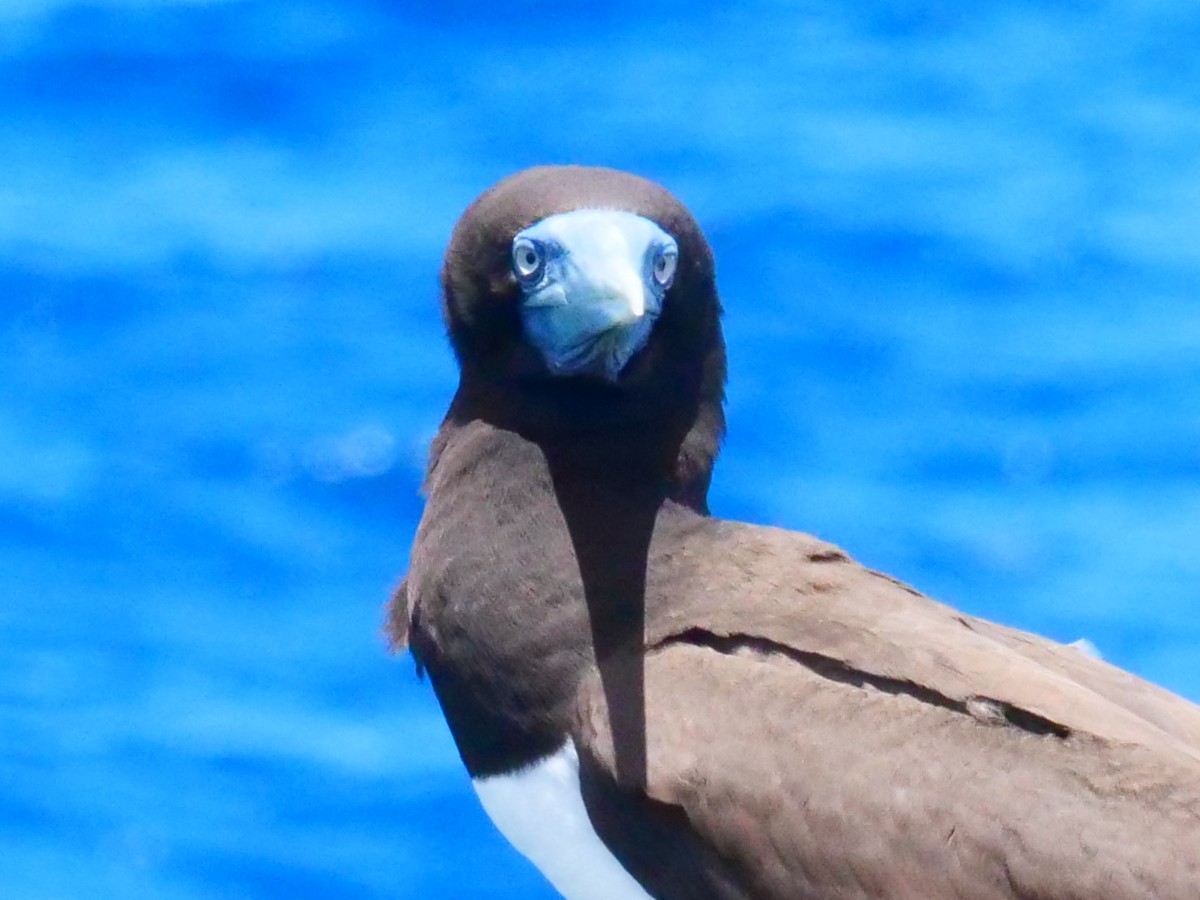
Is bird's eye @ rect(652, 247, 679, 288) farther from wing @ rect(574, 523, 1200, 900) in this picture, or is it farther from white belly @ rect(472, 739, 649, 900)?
white belly @ rect(472, 739, 649, 900)

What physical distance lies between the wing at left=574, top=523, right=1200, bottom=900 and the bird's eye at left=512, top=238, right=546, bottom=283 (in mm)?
525

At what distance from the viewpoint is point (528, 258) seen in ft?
11.6

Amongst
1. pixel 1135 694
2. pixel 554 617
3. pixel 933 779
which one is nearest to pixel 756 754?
pixel 933 779

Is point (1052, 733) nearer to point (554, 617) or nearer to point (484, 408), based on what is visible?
point (554, 617)

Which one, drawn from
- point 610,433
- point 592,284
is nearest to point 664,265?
point 592,284

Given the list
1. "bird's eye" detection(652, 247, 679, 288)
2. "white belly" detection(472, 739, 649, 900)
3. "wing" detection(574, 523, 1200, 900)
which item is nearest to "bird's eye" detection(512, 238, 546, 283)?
"bird's eye" detection(652, 247, 679, 288)

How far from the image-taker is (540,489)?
11.9 ft

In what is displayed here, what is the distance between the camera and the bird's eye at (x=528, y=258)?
3.50 m

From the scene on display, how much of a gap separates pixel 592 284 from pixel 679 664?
0.57 m

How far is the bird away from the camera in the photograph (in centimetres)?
308

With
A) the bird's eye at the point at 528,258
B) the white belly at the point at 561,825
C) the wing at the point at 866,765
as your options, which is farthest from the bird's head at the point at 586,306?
the white belly at the point at 561,825

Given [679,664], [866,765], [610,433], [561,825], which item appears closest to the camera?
[866,765]

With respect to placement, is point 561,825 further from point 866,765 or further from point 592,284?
point 592,284

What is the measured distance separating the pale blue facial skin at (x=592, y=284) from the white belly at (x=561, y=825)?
23.7 inches
